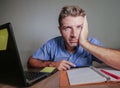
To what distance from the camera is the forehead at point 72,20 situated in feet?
4.34

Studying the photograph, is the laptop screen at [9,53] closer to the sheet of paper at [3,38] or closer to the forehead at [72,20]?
the sheet of paper at [3,38]

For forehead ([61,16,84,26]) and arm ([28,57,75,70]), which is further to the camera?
forehead ([61,16,84,26])

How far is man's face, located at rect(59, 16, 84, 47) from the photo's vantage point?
4.22 ft

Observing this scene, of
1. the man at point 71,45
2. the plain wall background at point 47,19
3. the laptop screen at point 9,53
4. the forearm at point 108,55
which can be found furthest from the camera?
the plain wall background at point 47,19

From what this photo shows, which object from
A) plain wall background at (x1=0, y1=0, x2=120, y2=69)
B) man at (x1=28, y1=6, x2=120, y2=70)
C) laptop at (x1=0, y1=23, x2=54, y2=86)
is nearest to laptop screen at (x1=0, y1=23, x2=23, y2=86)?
laptop at (x1=0, y1=23, x2=54, y2=86)

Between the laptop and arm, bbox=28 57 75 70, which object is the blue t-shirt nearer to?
arm, bbox=28 57 75 70

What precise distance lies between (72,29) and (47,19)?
799mm

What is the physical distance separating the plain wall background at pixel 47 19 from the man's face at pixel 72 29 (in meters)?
0.67

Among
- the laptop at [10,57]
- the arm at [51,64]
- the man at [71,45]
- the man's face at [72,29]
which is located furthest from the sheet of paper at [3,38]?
the man's face at [72,29]

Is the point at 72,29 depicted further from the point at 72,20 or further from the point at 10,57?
the point at 10,57

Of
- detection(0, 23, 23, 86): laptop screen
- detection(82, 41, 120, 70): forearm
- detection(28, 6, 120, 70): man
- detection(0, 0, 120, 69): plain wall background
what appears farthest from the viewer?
detection(0, 0, 120, 69): plain wall background

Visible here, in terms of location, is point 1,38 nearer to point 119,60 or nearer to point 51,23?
point 119,60

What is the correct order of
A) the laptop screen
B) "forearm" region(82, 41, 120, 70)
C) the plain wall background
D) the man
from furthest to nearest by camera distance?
the plain wall background → the man → "forearm" region(82, 41, 120, 70) → the laptop screen

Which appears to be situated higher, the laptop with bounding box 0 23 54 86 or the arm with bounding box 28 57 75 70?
the laptop with bounding box 0 23 54 86
